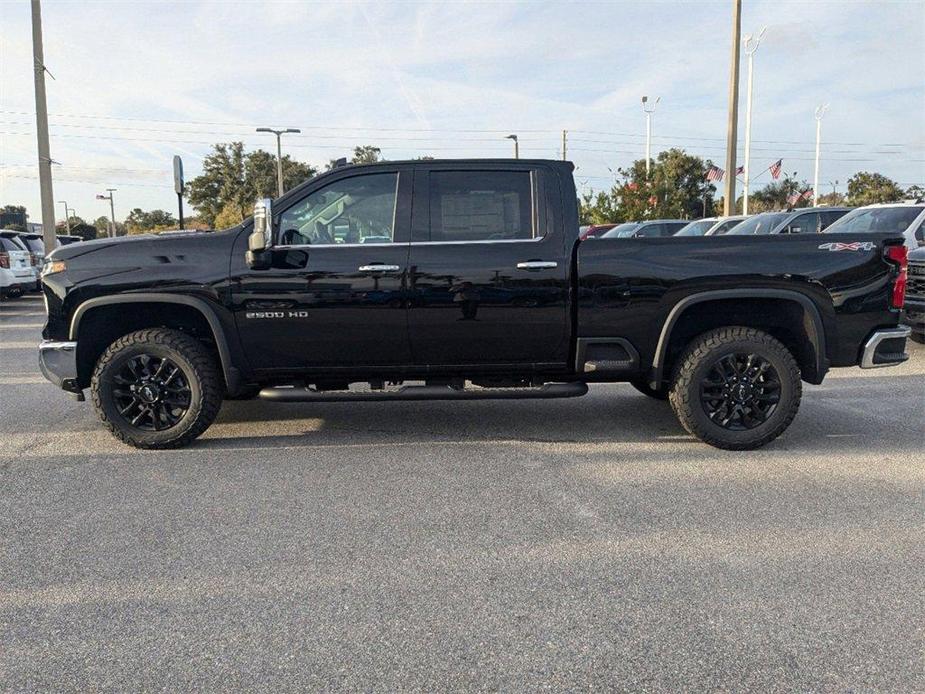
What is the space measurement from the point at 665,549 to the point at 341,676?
1.75 meters

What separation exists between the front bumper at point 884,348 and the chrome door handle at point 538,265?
2.26m

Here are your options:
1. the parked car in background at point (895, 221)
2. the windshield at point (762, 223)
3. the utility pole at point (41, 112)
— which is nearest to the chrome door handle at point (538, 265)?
the parked car in background at point (895, 221)

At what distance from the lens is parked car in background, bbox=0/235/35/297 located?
54.3 ft

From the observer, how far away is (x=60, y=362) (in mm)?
5277

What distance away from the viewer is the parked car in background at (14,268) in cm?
1655

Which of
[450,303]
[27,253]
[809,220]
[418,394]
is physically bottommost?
[418,394]

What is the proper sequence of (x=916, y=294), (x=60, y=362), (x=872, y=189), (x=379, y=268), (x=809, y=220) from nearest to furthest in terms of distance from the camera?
1. (x=379, y=268)
2. (x=60, y=362)
3. (x=916, y=294)
4. (x=809, y=220)
5. (x=872, y=189)

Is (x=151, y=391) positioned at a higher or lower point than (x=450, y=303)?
lower

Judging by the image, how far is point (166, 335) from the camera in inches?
209

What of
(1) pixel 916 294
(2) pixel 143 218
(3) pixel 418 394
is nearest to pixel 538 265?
(3) pixel 418 394

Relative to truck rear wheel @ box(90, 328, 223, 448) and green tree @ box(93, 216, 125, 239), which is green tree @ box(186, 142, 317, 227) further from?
truck rear wheel @ box(90, 328, 223, 448)

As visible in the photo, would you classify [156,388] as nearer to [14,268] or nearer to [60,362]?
[60,362]

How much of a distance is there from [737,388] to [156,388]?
159 inches

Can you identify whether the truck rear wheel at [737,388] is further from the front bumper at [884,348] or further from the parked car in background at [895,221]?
the parked car in background at [895,221]
